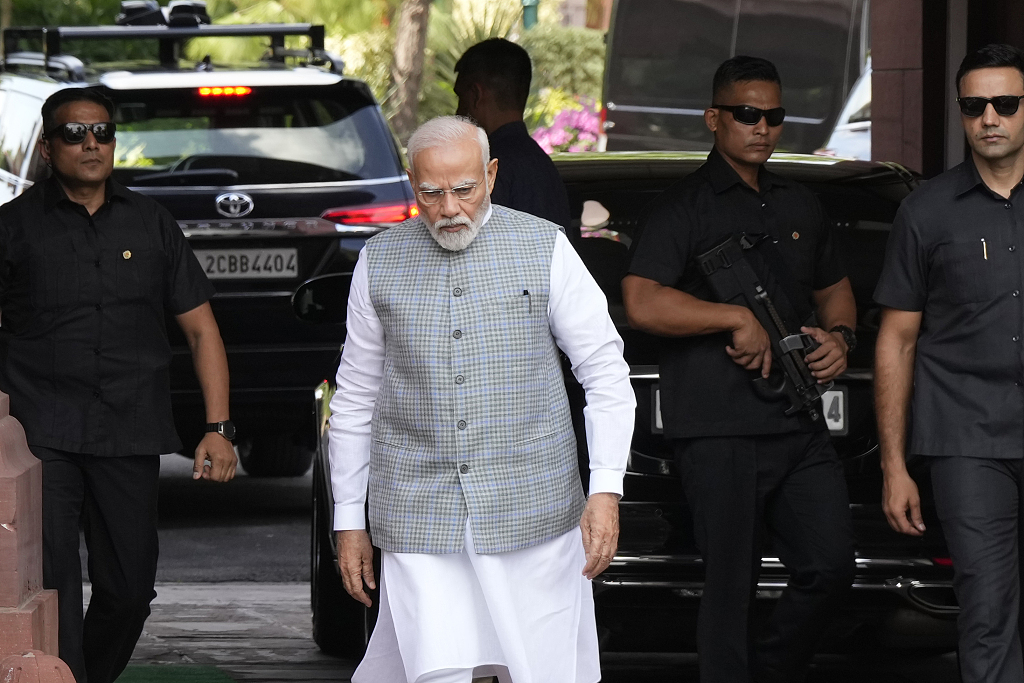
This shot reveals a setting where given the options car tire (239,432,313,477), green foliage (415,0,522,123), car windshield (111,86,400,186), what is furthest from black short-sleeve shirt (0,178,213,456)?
green foliage (415,0,522,123)

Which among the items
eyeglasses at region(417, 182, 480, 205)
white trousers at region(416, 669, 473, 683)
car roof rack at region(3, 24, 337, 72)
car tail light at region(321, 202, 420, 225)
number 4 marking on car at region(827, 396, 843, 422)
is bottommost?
white trousers at region(416, 669, 473, 683)

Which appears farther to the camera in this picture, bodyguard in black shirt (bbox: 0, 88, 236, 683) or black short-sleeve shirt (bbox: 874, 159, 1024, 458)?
bodyguard in black shirt (bbox: 0, 88, 236, 683)

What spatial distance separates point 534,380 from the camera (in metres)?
4.50

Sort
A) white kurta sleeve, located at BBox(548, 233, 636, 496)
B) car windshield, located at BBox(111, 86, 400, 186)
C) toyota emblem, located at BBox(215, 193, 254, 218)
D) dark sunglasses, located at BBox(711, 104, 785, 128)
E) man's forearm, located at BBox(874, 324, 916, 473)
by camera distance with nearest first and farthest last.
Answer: white kurta sleeve, located at BBox(548, 233, 636, 496) < man's forearm, located at BBox(874, 324, 916, 473) < dark sunglasses, located at BBox(711, 104, 785, 128) < toyota emblem, located at BBox(215, 193, 254, 218) < car windshield, located at BBox(111, 86, 400, 186)

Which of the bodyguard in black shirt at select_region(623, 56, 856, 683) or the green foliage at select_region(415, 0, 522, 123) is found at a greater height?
the green foliage at select_region(415, 0, 522, 123)

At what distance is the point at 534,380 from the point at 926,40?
6.68 metres

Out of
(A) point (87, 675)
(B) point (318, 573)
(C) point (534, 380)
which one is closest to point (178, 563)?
(B) point (318, 573)

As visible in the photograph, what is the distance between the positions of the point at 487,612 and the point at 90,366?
1.68 metres

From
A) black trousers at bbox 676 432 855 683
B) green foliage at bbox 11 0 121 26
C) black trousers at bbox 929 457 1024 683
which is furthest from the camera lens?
green foliage at bbox 11 0 121 26

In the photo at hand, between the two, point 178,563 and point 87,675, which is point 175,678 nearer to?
point 87,675

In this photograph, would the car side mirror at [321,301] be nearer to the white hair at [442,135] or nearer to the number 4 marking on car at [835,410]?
the number 4 marking on car at [835,410]

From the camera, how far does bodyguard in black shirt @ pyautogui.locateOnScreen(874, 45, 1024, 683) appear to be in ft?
16.1

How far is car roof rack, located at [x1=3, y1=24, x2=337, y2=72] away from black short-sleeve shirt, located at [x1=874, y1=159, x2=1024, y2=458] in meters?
4.35

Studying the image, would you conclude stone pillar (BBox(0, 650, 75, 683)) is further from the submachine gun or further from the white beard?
the submachine gun
